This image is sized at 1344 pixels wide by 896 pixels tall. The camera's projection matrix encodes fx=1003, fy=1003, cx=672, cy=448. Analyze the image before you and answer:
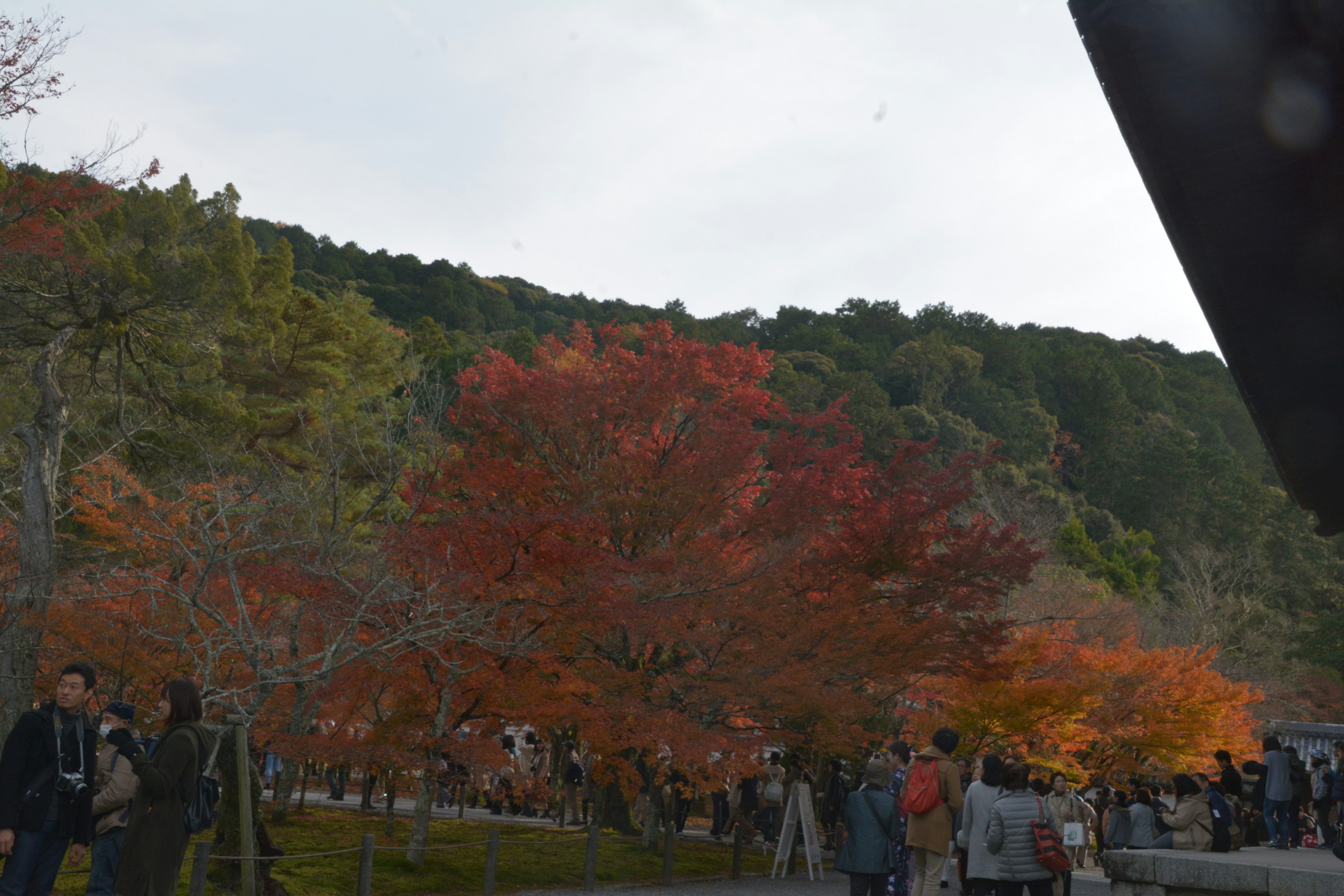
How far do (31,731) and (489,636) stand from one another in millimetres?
5335

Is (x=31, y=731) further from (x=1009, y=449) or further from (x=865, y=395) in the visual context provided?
(x=1009, y=449)

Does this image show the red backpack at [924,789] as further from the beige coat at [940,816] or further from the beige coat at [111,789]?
the beige coat at [111,789]

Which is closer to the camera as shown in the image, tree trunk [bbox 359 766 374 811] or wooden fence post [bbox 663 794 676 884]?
wooden fence post [bbox 663 794 676 884]

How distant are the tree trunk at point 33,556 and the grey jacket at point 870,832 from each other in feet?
27.7

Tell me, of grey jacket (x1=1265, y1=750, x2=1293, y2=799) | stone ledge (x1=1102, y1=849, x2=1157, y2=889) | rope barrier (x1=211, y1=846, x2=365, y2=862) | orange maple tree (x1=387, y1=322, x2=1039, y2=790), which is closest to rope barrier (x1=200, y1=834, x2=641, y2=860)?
rope barrier (x1=211, y1=846, x2=365, y2=862)

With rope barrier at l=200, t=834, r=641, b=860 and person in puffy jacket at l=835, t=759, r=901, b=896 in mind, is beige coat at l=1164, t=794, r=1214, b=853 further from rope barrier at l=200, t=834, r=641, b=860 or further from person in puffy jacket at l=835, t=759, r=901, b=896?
rope barrier at l=200, t=834, r=641, b=860

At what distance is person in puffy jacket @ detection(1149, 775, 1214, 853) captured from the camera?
24.9 ft

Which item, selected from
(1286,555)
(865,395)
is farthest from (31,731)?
(1286,555)

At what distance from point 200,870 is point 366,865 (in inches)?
68.2

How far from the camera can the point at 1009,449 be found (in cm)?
4856

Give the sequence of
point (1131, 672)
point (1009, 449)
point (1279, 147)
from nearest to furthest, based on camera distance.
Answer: point (1279, 147)
point (1131, 672)
point (1009, 449)

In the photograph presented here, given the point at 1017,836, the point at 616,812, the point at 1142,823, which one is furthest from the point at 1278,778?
the point at 616,812

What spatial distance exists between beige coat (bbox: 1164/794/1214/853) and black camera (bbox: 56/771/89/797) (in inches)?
286

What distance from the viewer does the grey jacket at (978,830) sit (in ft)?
22.3
